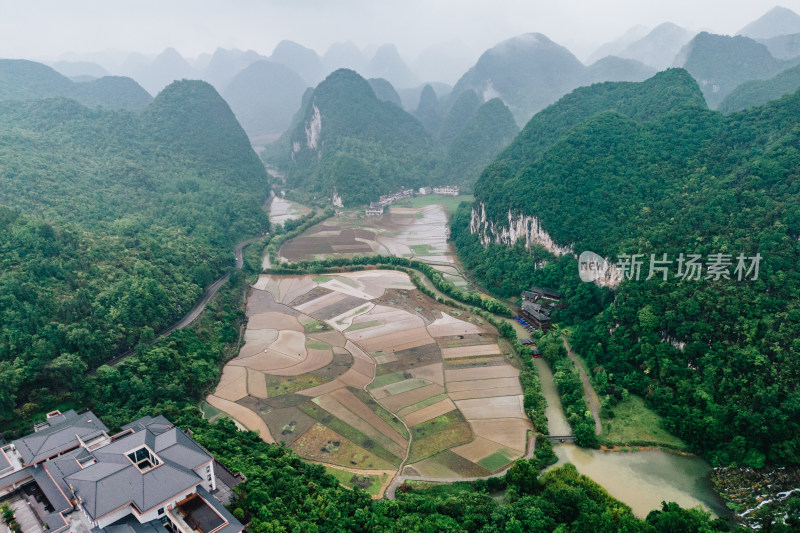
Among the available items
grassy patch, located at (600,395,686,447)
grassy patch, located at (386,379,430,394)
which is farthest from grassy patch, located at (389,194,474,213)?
grassy patch, located at (600,395,686,447)

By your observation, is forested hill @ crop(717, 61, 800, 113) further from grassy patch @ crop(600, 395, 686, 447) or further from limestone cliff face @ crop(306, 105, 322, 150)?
limestone cliff face @ crop(306, 105, 322, 150)

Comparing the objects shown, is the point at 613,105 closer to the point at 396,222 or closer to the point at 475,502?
the point at 396,222

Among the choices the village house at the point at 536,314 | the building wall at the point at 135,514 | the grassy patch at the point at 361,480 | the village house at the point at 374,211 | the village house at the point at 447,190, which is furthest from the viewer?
the village house at the point at 447,190

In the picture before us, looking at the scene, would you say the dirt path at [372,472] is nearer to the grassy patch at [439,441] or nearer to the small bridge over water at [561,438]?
the grassy patch at [439,441]

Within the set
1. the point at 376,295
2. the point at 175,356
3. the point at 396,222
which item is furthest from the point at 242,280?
the point at 396,222

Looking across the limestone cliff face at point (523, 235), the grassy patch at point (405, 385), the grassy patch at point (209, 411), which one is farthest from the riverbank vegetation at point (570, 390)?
the grassy patch at point (209, 411)
